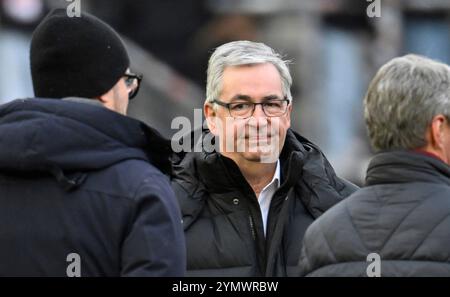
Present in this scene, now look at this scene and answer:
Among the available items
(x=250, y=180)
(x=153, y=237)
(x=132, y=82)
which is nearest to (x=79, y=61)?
(x=132, y=82)

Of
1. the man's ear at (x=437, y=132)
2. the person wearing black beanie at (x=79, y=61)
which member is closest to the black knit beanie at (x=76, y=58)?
the person wearing black beanie at (x=79, y=61)

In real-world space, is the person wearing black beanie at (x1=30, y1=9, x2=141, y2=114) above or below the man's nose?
above

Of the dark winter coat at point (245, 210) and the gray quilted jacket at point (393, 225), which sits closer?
the gray quilted jacket at point (393, 225)

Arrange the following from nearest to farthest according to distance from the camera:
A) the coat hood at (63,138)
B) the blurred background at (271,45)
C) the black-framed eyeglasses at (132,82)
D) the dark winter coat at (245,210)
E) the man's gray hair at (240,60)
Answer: the coat hood at (63,138)
the black-framed eyeglasses at (132,82)
the dark winter coat at (245,210)
the man's gray hair at (240,60)
the blurred background at (271,45)

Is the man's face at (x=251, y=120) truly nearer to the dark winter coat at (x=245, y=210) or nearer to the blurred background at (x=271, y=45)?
the dark winter coat at (x=245, y=210)

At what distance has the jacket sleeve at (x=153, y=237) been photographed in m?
4.15

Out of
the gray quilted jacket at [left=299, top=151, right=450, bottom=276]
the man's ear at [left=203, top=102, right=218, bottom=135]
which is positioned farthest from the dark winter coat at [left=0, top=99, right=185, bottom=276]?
the man's ear at [left=203, top=102, right=218, bottom=135]

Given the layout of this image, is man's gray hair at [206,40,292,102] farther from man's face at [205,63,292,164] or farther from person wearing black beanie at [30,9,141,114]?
person wearing black beanie at [30,9,141,114]

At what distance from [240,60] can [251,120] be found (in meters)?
0.26

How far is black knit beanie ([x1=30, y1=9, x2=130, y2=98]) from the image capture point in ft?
14.4

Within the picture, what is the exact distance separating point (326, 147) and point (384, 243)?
426 inches

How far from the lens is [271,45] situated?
15.0 metres

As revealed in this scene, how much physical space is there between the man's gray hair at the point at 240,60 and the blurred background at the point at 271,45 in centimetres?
856
